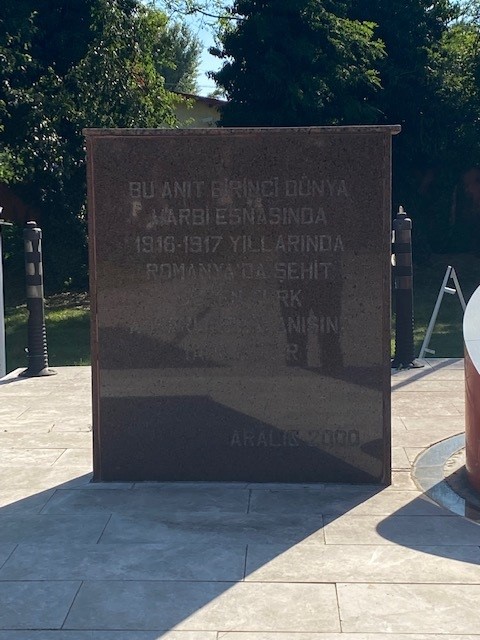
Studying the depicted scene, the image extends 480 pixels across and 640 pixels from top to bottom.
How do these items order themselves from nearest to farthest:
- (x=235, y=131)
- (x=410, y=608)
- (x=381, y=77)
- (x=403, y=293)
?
(x=410, y=608) < (x=235, y=131) < (x=403, y=293) < (x=381, y=77)

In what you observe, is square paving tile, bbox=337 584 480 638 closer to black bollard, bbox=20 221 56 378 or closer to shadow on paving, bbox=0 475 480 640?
shadow on paving, bbox=0 475 480 640

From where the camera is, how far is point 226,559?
470cm

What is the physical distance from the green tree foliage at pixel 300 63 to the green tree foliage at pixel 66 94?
1899 millimetres

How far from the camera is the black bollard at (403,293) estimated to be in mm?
10070

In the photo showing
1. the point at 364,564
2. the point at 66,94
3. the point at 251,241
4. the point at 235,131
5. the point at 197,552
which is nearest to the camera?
the point at 364,564

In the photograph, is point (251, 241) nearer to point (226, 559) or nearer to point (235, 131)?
point (235, 131)

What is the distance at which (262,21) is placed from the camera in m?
19.5

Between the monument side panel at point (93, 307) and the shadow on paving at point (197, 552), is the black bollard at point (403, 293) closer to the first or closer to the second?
the shadow on paving at point (197, 552)

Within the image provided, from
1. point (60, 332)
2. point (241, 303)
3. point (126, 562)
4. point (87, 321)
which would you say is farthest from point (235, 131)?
point (87, 321)

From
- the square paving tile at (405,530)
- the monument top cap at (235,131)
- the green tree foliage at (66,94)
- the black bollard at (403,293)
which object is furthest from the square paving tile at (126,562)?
the green tree foliage at (66,94)

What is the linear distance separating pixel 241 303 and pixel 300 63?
14.7 meters

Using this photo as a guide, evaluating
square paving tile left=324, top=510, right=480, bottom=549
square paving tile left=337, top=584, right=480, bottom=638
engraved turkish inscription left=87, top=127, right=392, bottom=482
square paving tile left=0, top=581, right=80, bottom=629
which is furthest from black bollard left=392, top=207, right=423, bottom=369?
square paving tile left=0, top=581, right=80, bottom=629

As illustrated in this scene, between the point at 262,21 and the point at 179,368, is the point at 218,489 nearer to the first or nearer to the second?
the point at 179,368

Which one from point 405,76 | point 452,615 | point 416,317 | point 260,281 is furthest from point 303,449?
point 405,76
